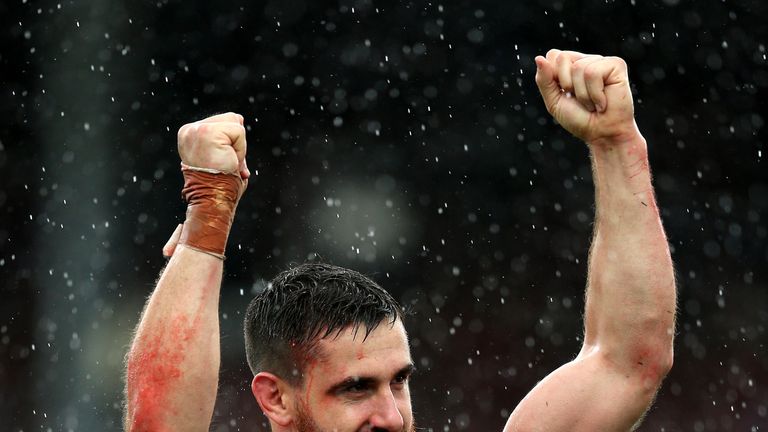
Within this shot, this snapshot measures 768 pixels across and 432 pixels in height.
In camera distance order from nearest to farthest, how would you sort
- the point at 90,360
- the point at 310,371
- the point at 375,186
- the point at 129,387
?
the point at 129,387 → the point at 310,371 → the point at 90,360 → the point at 375,186

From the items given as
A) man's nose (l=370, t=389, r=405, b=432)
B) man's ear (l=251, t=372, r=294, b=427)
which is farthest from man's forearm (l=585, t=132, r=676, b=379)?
man's ear (l=251, t=372, r=294, b=427)

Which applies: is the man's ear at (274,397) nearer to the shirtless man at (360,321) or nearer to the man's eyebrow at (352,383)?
the shirtless man at (360,321)

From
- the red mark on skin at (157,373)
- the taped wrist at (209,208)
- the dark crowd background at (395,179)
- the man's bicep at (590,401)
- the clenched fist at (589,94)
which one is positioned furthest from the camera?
the dark crowd background at (395,179)

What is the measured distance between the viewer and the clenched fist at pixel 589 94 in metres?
2.48

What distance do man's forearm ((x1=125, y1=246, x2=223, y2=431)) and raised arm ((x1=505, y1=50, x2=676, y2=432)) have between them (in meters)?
0.87

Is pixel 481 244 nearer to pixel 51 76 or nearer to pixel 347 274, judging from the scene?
pixel 51 76

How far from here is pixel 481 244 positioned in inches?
347

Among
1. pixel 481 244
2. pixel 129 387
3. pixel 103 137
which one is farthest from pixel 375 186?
pixel 129 387

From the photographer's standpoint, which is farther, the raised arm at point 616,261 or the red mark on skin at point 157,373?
the raised arm at point 616,261

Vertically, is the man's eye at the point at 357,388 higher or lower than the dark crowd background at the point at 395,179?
higher

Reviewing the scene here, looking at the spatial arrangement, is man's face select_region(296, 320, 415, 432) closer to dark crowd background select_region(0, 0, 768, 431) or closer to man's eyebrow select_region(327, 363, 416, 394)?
man's eyebrow select_region(327, 363, 416, 394)

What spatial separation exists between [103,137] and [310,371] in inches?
237

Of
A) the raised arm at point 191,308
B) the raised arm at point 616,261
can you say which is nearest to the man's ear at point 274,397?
the raised arm at point 191,308

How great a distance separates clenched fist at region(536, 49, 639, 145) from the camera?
8.15 feet
